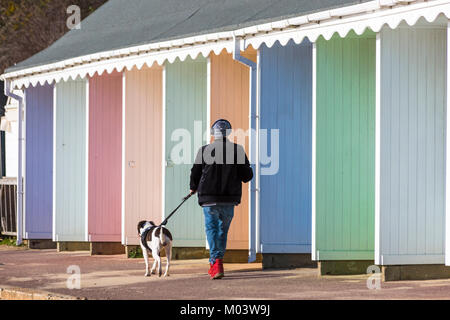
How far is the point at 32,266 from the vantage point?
15836 mm

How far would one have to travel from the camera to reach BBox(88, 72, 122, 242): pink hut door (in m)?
17.8

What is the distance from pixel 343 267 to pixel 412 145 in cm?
188

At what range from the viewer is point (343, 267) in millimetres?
13336

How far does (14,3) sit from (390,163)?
32648 millimetres

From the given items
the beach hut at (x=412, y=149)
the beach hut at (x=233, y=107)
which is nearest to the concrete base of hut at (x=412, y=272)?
the beach hut at (x=412, y=149)

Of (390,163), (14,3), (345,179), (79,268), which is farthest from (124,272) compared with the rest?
(14,3)

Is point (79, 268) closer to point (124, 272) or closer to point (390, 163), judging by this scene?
point (124, 272)

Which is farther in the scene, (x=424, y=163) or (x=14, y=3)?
(x=14, y=3)

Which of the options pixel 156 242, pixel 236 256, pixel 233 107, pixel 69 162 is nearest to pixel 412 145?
pixel 156 242

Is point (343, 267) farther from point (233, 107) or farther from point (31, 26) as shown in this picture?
point (31, 26)

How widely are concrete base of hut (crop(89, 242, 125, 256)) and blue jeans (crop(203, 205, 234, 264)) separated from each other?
4.73m

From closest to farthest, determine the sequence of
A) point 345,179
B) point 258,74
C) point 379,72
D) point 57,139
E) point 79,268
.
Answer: point 379,72
point 345,179
point 258,74
point 79,268
point 57,139

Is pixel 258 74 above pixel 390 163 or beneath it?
above

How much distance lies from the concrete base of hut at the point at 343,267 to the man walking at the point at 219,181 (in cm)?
119
